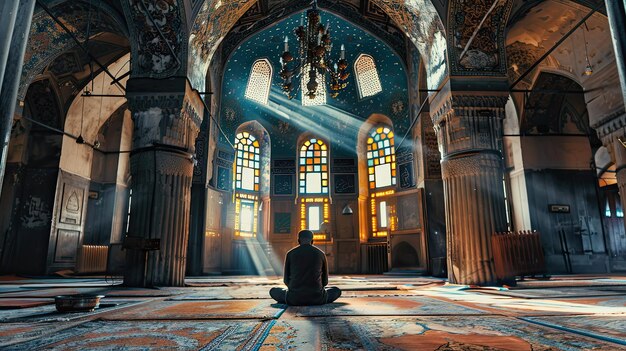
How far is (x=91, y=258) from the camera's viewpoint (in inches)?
575

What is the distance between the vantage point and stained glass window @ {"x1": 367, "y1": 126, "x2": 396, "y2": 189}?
58.3ft

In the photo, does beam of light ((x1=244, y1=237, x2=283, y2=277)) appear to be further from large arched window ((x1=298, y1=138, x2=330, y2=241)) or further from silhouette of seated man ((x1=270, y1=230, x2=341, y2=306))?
silhouette of seated man ((x1=270, y1=230, x2=341, y2=306))

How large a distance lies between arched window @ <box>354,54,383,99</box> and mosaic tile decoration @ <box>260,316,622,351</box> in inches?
632

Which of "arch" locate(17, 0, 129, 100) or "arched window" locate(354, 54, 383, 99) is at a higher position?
"arched window" locate(354, 54, 383, 99)

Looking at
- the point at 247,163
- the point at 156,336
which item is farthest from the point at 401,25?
the point at 156,336

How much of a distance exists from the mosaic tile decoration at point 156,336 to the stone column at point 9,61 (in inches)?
45.0

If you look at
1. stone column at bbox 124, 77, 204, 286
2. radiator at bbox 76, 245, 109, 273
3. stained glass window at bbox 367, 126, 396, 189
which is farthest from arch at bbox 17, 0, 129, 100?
stained glass window at bbox 367, 126, 396, 189

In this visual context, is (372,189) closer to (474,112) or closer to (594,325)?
(474,112)

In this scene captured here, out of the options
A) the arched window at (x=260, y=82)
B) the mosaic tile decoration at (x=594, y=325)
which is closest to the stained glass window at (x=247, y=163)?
the arched window at (x=260, y=82)

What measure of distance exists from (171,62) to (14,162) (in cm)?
866

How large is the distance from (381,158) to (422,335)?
52.7ft

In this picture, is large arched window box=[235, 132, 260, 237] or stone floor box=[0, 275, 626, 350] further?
large arched window box=[235, 132, 260, 237]

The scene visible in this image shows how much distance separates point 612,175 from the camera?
17484 mm

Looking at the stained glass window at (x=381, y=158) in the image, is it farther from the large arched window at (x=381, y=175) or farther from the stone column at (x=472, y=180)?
the stone column at (x=472, y=180)
